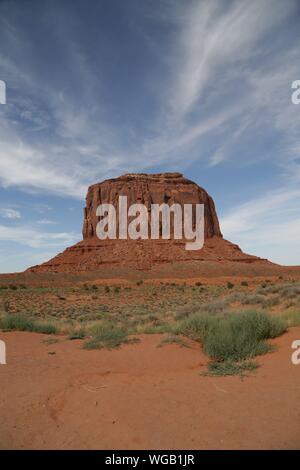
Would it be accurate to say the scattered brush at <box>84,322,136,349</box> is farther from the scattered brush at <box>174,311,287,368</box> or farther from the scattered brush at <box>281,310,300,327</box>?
the scattered brush at <box>281,310,300,327</box>

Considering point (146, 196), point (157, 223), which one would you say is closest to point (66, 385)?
point (157, 223)

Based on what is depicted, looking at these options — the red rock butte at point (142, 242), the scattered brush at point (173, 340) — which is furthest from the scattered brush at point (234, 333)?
the red rock butte at point (142, 242)

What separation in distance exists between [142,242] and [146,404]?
77.3 meters

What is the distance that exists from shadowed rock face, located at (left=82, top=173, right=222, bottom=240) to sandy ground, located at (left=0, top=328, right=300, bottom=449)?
87261 mm

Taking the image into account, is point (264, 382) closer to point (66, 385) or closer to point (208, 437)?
point (208, 437)

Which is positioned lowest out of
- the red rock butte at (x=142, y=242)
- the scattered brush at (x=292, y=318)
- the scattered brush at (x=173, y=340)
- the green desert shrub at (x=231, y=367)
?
the green desert shrub at (x=231, y=367)

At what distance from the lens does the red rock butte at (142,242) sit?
76.6m

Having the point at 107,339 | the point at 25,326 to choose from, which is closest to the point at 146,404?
the point at 107,339

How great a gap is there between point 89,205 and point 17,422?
10080 centimetres

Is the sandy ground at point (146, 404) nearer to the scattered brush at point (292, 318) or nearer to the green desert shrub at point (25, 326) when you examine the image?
the scattered brush at point (292, 318)

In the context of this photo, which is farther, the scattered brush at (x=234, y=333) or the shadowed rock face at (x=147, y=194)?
the shadowed rock face at (x=147, y=194)

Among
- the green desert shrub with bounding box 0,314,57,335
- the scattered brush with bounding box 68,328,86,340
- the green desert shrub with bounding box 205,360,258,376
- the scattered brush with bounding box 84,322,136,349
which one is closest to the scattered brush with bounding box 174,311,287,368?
the green desert shrub with bounding box 205,360,258,376

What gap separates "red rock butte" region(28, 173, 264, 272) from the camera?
76562mm
